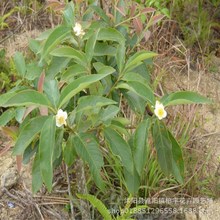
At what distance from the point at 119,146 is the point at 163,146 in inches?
6.1

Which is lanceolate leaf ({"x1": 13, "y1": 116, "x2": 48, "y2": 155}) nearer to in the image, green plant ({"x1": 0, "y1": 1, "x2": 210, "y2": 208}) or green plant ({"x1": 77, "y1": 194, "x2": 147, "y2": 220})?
green plant ({"x1": 0, "y1": 1, "x2": 210, "y2": 208})

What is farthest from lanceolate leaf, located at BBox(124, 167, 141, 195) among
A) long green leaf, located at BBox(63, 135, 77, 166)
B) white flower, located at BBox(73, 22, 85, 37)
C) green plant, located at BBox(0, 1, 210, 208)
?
white flower, located at BBox(73, 22, 85, 37)

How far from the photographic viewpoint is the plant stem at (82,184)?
1692mm

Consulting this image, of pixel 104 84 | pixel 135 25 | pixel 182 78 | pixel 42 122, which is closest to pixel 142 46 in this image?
pixel 182 78

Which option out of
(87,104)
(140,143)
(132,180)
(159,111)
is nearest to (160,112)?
(159,111)

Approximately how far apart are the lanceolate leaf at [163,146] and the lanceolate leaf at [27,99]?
0.37m

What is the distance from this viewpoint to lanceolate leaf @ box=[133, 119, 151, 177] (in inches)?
55.1

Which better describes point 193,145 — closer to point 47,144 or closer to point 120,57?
point 120,57

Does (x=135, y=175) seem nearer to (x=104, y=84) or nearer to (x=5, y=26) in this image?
(x=104, y=84)

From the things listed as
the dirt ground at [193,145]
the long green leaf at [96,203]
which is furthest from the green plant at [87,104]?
the dirt ground at [193,145]

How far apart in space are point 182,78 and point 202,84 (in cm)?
12

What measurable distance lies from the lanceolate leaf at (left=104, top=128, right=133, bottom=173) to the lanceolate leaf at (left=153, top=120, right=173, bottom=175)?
0.10 meters

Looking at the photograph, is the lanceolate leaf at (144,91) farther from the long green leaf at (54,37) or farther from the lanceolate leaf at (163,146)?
the long green leaf at (54,37)

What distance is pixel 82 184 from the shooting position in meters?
1.73
